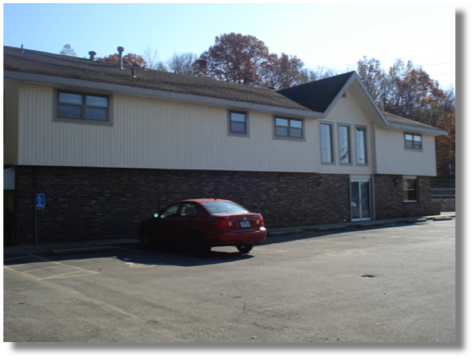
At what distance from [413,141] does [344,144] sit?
279 inches

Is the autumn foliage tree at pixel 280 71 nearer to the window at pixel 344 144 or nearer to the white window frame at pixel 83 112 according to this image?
the window at pixel 344 144

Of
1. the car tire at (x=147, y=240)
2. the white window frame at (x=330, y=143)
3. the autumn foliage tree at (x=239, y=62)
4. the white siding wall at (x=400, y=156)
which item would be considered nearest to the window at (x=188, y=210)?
the car tire at (x=147, y=240)

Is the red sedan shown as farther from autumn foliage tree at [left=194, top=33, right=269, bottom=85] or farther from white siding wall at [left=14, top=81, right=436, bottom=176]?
autumn foliage tree at [left=194, top=33, right=269, bottom=85]

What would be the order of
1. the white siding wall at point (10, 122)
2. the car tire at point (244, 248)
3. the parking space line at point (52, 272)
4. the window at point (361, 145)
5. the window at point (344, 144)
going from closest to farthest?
the parking space line at point (52, 272) → the car tire at point (244, 248) → the white siding wall at point (10, 122) → the window at point (344, 144) → the window at point (361, 145)

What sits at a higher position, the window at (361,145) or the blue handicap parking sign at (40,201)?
the window at (361,145)

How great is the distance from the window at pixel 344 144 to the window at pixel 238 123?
7.11m

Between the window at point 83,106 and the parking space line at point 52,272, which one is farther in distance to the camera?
the window at point 83,106

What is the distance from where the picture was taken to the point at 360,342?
16.3ft

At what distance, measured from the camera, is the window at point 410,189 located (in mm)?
29188

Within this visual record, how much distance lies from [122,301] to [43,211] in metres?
9.13

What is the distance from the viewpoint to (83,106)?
52.2 ft
